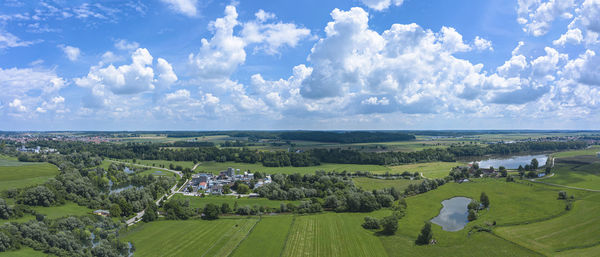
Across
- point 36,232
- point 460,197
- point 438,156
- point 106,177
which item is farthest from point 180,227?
point 438,156

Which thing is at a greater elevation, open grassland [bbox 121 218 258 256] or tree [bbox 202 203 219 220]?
tree [bbox 202 203 219 220]

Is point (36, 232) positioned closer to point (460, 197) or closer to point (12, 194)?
point (12, 194)

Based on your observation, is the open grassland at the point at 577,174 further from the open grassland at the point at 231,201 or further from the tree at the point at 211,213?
the tree at the point at 211,213

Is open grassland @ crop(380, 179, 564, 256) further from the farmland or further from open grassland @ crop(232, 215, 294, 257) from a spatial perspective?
the farmland

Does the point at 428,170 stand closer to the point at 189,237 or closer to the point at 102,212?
the point at 189,237

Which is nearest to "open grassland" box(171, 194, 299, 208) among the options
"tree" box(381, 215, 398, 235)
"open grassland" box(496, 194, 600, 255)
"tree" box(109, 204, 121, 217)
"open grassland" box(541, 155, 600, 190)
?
"tree" box(109, 204, 121, 217)

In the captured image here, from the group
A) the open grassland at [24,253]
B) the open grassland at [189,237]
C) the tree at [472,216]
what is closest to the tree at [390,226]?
the tree at [472,216]
